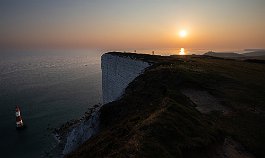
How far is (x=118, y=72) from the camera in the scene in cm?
3625

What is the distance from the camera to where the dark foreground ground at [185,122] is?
8398mm

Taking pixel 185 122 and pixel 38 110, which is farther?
pixel 38 110

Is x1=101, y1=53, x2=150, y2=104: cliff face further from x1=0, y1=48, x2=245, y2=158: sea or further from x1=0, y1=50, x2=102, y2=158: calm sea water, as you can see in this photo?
x1=0, y1=50, x2=102, y2=158: calm sea water

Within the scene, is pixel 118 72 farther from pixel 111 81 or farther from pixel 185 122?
pixel 185 122

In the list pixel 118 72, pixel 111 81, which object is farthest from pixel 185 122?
pixel 111 81

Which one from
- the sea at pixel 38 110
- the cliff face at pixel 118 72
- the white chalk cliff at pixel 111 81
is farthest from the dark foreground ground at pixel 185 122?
the sea at pixel 38 110

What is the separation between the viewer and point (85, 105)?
67625mm

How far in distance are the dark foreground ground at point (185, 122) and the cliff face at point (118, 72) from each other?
9.74 meters

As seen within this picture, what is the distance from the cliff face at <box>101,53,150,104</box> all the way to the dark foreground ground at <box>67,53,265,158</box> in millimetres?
9741

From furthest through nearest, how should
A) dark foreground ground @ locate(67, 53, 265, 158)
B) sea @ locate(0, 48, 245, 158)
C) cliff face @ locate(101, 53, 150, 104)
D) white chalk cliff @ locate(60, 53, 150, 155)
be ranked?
Result: sea @ locate(0, 48, 245, 158), cliff face @ locate(101, 53, 150, 104), white chalk cliff @ locate(60, 53, 150, 155), dark foreground ground @ locate(67, 53, 265, 158)

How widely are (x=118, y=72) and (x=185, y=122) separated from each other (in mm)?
26677

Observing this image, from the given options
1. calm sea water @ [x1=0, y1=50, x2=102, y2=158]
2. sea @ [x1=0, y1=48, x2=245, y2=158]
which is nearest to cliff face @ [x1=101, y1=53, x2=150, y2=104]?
sea @ [x1=0, y1=48, x2=245, y2=158]

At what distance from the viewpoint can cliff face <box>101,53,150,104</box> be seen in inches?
1180

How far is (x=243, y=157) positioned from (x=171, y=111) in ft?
10.5
